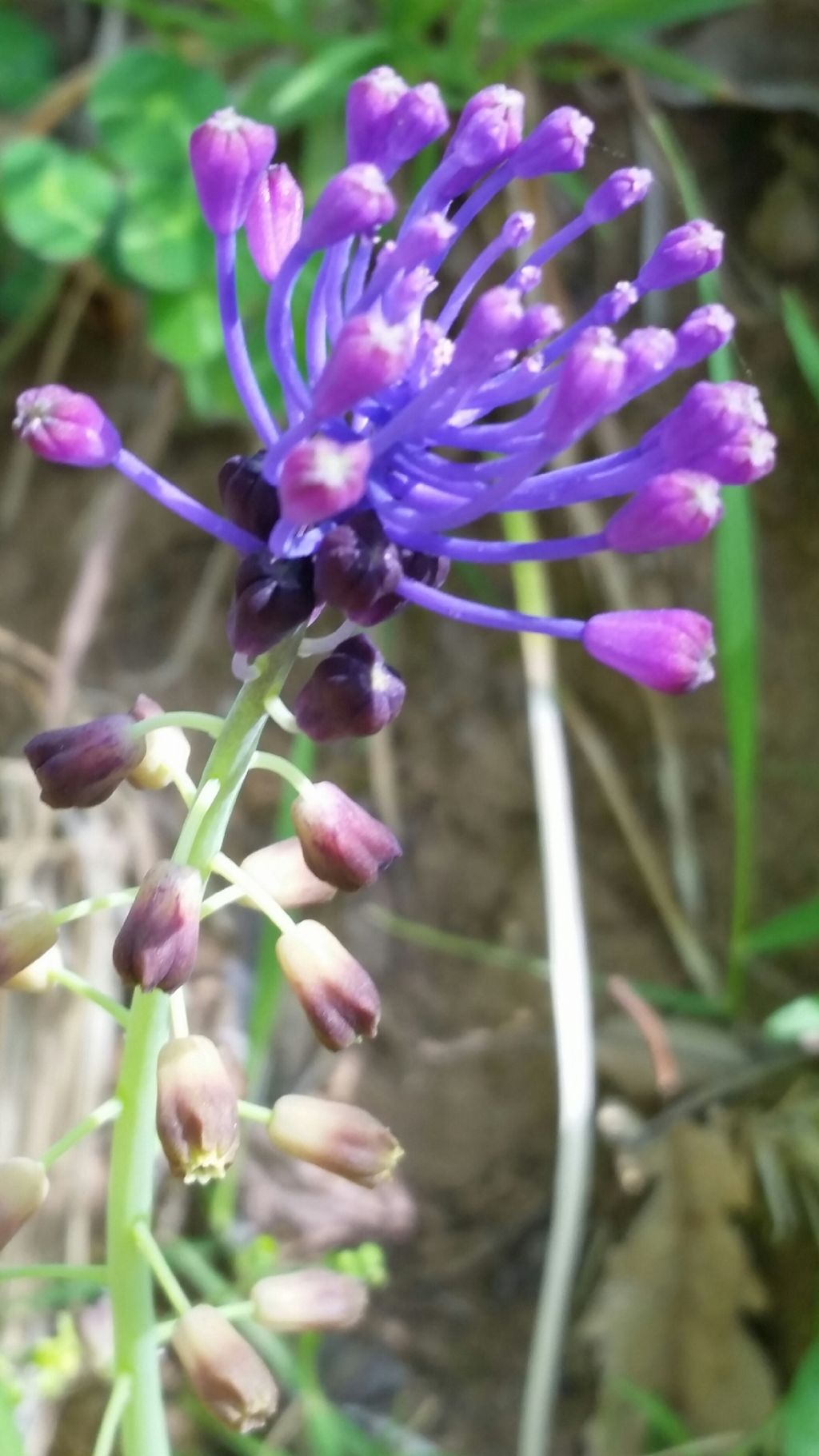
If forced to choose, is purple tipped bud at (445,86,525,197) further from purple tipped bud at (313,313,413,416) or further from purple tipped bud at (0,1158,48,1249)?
purple tipped bud at (0,1158,48,1249)

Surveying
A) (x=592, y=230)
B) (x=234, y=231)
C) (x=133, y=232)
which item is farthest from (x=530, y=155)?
(x=592, y=230)

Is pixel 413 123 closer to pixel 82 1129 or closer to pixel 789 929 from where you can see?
pixel 82 1129

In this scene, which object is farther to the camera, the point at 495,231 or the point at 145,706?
the point at 495,231

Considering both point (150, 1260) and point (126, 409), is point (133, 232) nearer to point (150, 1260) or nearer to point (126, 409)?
point (126, 409)

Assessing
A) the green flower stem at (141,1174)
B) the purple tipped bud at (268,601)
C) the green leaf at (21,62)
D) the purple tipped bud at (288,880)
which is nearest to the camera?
the purple tipped bud at (268,601)

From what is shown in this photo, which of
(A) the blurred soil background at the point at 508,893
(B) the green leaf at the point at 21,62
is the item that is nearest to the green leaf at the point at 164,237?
(A) the blurred soil background at the point at 508,893

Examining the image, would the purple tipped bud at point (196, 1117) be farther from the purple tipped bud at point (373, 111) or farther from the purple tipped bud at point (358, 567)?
the purple tipped bud at point (373, 111)
